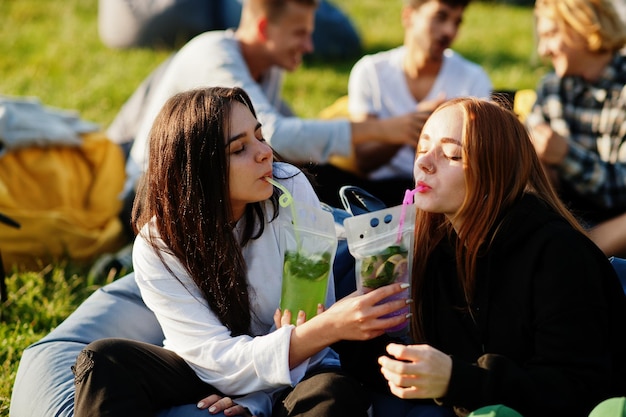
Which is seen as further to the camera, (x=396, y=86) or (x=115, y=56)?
(x=115, y=56)

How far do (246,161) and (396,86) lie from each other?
225 cm

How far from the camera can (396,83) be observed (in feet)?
15.1

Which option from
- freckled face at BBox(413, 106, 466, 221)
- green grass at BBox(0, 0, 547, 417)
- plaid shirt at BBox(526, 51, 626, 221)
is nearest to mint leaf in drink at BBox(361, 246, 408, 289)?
freckled face at BBox(413, 106, 466, 221)

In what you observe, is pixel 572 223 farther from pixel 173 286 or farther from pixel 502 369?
pixel 173 286

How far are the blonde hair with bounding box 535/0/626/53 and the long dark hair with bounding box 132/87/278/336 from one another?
1.98 m

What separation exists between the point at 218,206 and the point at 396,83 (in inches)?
90.1

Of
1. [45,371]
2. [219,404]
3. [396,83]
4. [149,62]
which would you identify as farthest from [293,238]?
[149,62]

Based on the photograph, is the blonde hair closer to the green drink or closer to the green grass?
the green drink

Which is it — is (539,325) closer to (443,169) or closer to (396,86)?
(443,169)

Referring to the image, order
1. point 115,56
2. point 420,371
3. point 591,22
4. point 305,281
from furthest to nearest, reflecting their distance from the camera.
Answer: point 115,56
point 591,22
point 305,281
point 420,371

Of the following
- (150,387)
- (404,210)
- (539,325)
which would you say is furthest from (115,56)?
(539,325)

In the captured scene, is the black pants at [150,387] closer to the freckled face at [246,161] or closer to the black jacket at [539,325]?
the black jacket at [539,325]

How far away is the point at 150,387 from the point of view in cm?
244

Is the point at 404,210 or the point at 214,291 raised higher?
A: the point at 404,210
